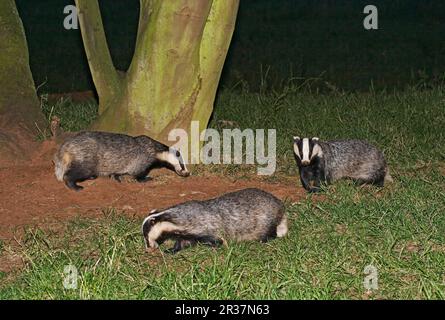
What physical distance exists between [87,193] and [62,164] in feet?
1.44

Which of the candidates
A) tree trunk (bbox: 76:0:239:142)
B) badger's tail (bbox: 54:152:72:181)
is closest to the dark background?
tree trunk (bbox: 76:0:239:142)

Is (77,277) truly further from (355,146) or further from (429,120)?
(429,120)

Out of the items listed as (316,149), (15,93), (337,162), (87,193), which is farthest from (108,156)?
(337,162)

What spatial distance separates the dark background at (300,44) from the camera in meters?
14.0

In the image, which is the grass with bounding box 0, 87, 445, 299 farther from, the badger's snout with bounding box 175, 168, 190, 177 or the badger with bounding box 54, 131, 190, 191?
the badger with bounding box 54, 131, 190, 191

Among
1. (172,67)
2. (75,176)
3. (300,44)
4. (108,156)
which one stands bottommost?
(300,44)

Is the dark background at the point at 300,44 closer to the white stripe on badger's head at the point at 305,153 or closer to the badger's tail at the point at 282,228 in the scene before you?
the white stripe on badger's head at the point at 305,153

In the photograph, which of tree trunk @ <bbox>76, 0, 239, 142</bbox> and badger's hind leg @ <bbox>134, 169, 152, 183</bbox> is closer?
tree trunk @ <bbox>76, 0, 239, 142</bbox>

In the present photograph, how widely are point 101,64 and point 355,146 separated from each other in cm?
270

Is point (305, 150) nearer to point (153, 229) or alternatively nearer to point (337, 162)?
point (337, 162)

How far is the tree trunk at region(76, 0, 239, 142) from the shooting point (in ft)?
26.2

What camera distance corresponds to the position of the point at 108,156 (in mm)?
8172

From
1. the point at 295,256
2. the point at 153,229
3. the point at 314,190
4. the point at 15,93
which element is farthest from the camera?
the point at 15,93

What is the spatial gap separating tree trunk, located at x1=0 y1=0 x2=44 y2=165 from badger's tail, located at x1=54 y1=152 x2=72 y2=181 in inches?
28.4
